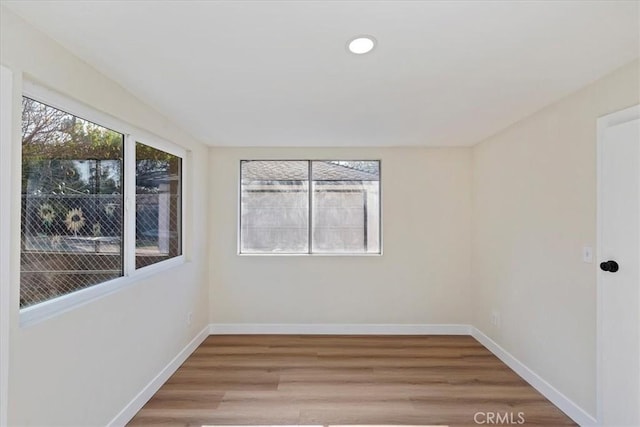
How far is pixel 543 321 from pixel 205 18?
3073 mm

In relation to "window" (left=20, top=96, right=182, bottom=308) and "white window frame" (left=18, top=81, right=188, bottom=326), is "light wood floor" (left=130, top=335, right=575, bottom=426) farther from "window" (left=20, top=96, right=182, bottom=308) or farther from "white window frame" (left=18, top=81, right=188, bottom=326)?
"window" (left=20, top=96, right=182, bottom=308)

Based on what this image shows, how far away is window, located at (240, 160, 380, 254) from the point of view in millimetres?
4031

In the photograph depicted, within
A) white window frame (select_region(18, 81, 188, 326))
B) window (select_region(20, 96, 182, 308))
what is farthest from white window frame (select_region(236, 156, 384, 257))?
window (select_region(20, 96, 182, 308))

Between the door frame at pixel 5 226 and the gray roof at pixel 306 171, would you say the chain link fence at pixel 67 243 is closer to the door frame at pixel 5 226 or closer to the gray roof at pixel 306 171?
the door frame at pixel 5 226

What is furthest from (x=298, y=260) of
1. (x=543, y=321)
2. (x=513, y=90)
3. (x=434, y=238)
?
(x=513, y=90)

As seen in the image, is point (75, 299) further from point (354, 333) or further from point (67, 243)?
point (354, 333)

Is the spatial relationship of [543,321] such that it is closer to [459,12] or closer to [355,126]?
[355,126]

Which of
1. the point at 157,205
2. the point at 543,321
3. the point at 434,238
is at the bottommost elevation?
the point at 543,321

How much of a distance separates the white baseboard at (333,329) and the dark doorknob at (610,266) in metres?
2.12

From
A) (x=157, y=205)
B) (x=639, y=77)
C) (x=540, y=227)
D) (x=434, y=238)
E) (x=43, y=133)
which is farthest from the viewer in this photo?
(x=434, y=238)

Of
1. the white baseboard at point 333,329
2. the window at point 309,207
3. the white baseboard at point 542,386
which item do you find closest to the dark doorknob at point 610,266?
the white baseboard at point 542,386

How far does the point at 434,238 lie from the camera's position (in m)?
3.92

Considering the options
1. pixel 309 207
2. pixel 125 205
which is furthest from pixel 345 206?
pixel 125 205

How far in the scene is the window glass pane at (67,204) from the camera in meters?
1.60
